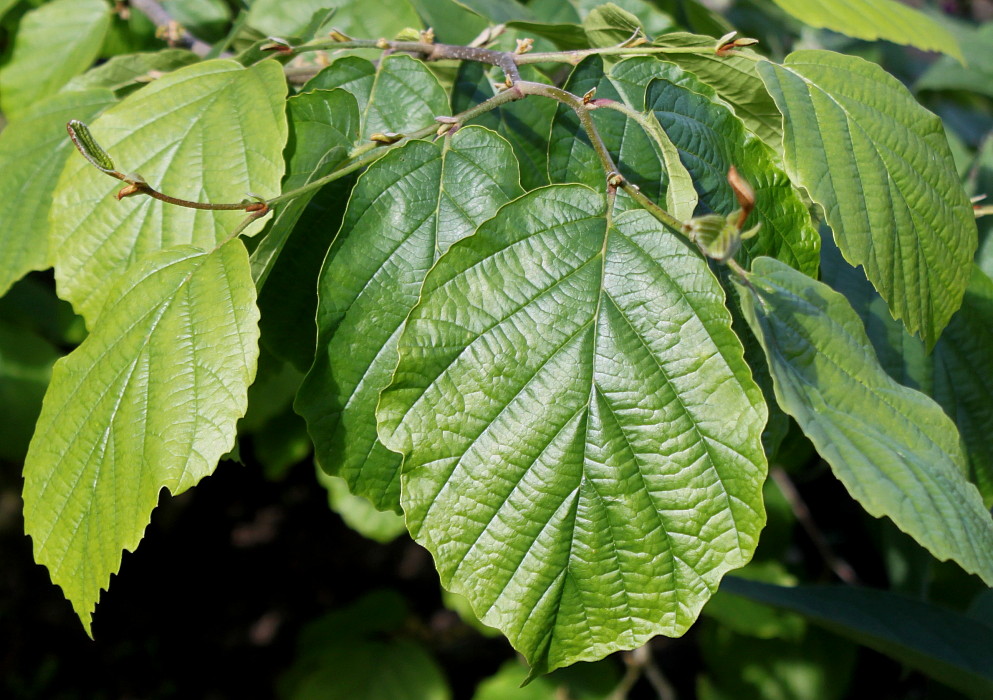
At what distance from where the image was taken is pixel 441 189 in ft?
2.84

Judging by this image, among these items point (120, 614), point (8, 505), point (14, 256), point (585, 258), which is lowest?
point (120, 614)

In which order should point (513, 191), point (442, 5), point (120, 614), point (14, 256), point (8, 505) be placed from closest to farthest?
point (513, 191) < point (14, 256) < point (442, 5) < point (8, 505) < point (120, 614)

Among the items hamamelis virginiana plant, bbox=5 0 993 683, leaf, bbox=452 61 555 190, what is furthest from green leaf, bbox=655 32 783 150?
leaf, bbox=452 61 555 190

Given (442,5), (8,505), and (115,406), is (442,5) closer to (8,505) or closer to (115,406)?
(115,406)

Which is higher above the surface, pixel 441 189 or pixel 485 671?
pixel 441 189

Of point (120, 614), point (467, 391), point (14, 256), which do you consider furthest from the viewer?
point (120, 614)

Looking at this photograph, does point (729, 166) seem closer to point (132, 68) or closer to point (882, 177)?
point (882, 177)

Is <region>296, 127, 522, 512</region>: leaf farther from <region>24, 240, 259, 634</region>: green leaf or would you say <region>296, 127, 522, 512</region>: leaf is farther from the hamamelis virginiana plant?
<region>24, 240, 259, 634</region>: green leaf

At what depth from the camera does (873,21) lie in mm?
1256

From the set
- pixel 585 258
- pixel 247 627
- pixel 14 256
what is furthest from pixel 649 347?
pixel 247 627

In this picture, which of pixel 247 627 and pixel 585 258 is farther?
pixel 247 627

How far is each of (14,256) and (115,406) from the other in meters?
0.49

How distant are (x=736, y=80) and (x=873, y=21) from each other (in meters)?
0.46

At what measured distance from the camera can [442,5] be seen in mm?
1405
